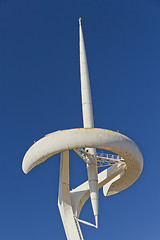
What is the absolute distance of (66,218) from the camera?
3409 centimetres

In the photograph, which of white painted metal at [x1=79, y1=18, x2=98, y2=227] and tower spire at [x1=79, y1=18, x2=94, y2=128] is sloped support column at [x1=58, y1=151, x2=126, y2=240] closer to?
white painted metal at [x1=79, y1=18, x2=98, y2=227]

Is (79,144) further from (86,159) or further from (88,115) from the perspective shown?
(88,115)

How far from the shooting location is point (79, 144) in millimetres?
28734

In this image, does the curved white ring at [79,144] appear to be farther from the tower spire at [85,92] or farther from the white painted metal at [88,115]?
the tower spire at [85,92]

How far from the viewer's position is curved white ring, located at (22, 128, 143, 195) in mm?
28781

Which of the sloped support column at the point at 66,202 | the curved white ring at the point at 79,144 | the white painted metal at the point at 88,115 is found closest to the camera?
the curved white ring at the point at 79,144

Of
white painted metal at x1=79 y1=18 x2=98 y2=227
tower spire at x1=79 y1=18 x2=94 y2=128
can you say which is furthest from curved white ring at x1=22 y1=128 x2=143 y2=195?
tower spire at x1=79 y1=18 x2=94 y2=128

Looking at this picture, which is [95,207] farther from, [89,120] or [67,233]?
[89,120]

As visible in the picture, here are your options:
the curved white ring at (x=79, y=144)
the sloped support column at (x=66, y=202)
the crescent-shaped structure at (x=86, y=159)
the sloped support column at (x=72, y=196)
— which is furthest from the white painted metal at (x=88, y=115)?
the curved white ring at (x=79, y=144)

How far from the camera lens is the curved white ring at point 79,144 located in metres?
28.8

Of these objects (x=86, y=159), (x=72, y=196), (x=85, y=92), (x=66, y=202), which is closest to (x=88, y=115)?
(x=85, y=92)

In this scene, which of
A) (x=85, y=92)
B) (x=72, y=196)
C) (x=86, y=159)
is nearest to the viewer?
(x=86, y=159)

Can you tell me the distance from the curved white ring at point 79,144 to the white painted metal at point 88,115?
4325 millimetres

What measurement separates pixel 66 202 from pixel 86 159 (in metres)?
5.09
